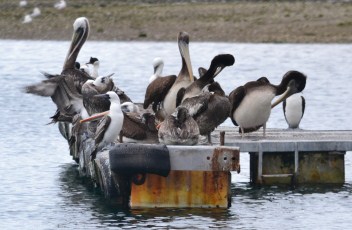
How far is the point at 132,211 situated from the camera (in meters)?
16.0

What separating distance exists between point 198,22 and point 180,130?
113 ft

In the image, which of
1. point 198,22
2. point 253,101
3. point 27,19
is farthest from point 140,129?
point 27,19

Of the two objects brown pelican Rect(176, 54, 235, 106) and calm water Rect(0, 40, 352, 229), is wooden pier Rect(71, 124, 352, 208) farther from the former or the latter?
brown pelican Rect(176, 54, 235, 106)

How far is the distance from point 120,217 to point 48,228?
2.84 feet

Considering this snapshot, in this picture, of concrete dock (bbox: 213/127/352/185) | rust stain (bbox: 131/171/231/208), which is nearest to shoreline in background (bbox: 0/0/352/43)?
concrete dock (bbox: 213/127/352/185)

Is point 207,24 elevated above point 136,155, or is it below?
above

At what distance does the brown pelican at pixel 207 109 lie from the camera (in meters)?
16.7

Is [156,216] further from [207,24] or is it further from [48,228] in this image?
[207,24]

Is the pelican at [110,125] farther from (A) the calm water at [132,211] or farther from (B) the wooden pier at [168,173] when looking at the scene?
(A) the calm water at [132,211]

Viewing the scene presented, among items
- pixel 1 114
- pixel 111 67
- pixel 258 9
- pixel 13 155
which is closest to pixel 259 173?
pixel 13 155

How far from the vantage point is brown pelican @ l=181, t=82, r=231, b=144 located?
657 inches

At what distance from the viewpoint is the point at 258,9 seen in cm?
5331

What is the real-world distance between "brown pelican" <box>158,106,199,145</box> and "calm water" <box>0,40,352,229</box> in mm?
814

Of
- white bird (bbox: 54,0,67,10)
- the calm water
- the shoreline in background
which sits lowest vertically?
the calm water
